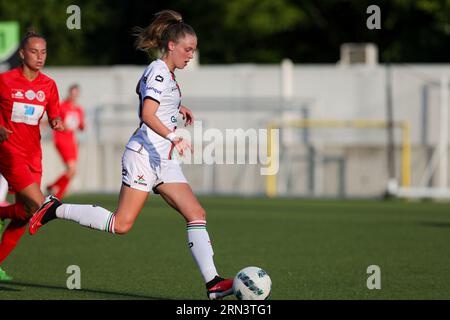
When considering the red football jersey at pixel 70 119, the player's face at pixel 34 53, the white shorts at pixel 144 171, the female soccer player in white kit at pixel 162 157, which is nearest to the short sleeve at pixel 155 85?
the female soccer player in white kit at pixel 162 157

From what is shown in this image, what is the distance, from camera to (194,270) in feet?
35.6

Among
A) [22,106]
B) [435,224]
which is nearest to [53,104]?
[22,106]

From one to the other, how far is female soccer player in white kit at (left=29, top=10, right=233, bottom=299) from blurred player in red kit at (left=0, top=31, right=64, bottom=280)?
47.3 inches

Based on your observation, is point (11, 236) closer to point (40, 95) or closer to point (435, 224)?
point (40, 95)

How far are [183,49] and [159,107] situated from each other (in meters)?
0.47

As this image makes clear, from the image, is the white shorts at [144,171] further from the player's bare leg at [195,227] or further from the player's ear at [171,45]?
the player's ear at [171,45]

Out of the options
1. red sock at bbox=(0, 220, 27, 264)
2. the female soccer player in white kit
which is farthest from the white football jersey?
red sock at bbox=(0, 220, 27, 264)

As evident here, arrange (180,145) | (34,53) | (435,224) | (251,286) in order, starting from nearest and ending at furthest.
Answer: (180,145), (251,286), (34,53), (435,224)

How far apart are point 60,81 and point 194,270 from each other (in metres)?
19.0

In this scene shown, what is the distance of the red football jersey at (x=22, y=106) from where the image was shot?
9.56 m

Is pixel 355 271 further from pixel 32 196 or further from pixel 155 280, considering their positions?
pixel 32 196

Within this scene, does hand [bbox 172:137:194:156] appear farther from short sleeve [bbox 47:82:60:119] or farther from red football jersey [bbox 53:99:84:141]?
red football jersey [bbox 53:99:84:141]

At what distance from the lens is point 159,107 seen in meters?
8.38

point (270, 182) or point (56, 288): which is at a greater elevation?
point (56, 288)
